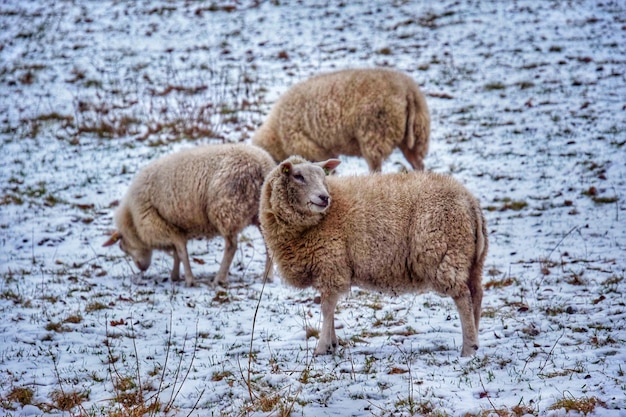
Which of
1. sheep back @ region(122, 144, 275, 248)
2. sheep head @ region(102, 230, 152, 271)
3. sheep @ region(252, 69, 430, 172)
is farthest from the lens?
sheep @ region(252, 69, 430, 172)

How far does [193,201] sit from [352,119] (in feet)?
9.50

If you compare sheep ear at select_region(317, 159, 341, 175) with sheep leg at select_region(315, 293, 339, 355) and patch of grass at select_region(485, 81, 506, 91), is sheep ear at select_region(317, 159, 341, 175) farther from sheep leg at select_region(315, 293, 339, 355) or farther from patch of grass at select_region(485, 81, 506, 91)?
patch of grass at select_region(485, 81, 506, 91)

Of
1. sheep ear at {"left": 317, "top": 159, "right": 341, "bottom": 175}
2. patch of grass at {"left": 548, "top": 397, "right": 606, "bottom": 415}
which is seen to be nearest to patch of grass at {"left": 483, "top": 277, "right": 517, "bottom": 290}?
sheep ear at {"left": 317, "top": 159, "right": 341, "bottom": 175}

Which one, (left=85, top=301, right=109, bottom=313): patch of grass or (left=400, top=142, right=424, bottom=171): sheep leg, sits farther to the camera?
(left=400, top=142, right=424, bottom=171): sheep leg

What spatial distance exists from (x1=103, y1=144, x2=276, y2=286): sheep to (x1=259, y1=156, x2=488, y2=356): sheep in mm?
2076

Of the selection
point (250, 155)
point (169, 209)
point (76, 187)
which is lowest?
point (76, 187)

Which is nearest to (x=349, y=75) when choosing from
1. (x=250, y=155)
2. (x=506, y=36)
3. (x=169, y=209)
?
(x=250, y=155)

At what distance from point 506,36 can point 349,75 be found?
28.5ft

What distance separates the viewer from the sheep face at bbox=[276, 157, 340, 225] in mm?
5293

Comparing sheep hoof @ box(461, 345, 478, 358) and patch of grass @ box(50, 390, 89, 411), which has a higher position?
patch of grass @ box(50, 390, 89, 411)

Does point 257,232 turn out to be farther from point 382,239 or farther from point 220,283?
point 382,239

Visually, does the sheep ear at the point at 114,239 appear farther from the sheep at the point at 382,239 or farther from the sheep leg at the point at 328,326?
the sheep leg at the point at 328,326

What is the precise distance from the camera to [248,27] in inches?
759

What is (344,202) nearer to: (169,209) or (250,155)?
(250,155)
